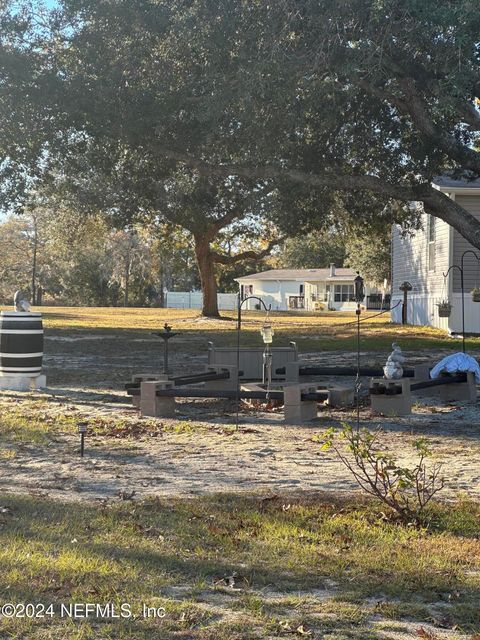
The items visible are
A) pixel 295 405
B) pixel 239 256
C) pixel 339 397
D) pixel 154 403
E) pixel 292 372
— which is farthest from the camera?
pixel 239 256

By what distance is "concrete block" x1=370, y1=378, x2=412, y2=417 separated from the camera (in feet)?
33.4

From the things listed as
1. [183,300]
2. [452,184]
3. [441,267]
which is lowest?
[183,300]

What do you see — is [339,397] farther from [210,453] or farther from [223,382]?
[210,453]

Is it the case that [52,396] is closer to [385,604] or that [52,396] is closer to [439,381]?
[439,381]

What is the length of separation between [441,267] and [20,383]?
15.4 meters

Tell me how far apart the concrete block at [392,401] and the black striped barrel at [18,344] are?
5.52 metres

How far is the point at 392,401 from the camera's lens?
403 inches

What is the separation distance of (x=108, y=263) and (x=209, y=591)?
6482 cm

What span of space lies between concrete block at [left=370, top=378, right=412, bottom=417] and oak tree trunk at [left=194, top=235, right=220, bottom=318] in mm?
23667

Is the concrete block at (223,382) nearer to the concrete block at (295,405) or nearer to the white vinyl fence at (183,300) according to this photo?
the concrete block at (295,405)

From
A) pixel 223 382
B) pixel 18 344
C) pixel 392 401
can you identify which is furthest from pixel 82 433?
pixel 18 344

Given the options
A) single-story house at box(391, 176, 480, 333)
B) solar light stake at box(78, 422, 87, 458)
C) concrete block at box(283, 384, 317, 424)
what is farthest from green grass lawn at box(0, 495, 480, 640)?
single-story house at box(391, 176, 480, 333)

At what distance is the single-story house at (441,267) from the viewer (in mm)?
23391

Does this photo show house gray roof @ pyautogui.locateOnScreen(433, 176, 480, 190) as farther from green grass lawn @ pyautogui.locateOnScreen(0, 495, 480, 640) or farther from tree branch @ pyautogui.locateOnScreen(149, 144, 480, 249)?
green grass lawn @ pyautogui.locateOnScreen(0, 495, 480, 640)
